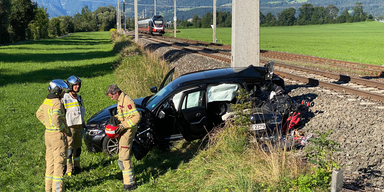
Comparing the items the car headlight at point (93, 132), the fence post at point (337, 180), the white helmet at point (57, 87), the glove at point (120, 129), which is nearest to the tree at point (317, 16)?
the car headlight at point (93, 132)

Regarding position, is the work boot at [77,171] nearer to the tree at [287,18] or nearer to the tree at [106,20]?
the tree at [287,18]

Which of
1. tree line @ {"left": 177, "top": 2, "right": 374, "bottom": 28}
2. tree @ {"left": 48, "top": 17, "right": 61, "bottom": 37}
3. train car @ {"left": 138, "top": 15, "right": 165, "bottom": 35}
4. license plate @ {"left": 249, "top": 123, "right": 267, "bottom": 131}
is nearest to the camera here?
license plate @ {"left": 249, "top": 123, "right": 267, "bottom": 131}

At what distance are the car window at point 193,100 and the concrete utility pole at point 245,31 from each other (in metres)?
4.59

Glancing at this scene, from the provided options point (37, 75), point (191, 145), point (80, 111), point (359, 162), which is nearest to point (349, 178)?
point (359, 162)

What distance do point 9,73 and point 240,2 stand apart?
58.4 ft

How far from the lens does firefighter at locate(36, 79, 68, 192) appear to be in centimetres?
541

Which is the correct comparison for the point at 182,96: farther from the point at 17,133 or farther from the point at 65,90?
the point at 17,133

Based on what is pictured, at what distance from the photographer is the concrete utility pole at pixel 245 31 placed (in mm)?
11227

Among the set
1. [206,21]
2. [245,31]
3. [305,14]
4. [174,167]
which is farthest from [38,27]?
[305,14]

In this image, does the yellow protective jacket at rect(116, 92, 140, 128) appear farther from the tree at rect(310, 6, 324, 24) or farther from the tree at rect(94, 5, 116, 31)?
the tree at rect(94, 5, 116, 31)

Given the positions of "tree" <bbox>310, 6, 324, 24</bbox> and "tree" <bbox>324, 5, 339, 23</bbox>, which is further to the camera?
"tree" <bbox>310, 6, 324, 24</bbox>

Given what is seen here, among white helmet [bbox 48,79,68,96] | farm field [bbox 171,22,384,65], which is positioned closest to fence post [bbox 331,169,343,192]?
white helmet [bbox 48,79,68,96]

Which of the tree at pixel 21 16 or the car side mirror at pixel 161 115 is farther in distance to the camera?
the tree at pixel 21 16

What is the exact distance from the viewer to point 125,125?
566cm
